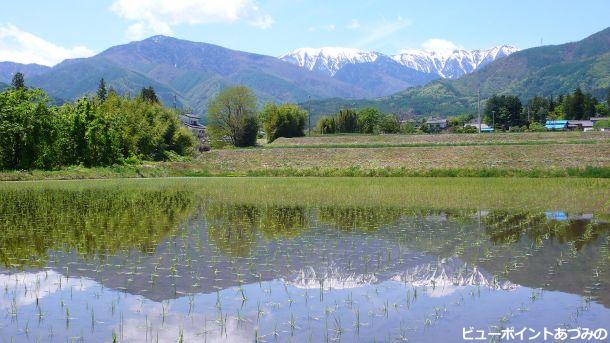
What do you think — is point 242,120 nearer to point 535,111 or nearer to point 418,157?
point 418,157

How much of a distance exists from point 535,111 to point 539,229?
488 ft

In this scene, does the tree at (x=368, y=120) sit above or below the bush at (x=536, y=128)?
above

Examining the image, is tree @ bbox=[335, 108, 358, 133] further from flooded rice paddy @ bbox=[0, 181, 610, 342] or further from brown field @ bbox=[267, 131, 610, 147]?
flooded rice paddy @ bbox=[0, 181, 610, 342]

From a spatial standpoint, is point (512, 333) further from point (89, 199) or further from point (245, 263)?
point (89, 199)

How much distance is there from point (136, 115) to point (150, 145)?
190 inches

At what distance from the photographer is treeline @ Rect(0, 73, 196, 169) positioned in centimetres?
5444

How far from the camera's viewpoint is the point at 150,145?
72938 millimetres

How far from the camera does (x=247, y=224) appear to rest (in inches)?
854

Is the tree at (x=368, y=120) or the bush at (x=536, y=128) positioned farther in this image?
the tree at (x=368, y=120)

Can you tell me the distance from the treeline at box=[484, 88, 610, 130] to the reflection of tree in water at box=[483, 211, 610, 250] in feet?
390

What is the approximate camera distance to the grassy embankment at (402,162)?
5441 cm

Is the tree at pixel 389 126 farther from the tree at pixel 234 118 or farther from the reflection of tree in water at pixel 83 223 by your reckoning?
the reflection of tree in water at pixel 83 223

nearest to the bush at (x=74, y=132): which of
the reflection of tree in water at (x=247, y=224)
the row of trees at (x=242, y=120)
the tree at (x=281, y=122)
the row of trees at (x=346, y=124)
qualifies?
the row of trees at (x=242, y=120)

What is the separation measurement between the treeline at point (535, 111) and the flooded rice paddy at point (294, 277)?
413 ft
